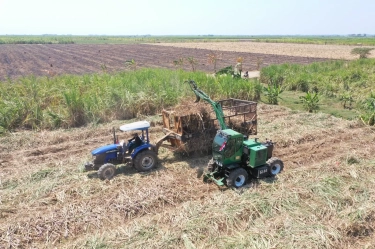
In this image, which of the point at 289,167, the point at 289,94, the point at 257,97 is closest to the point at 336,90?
the point at 289,94

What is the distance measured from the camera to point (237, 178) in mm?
6766

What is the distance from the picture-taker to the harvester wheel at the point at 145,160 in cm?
751

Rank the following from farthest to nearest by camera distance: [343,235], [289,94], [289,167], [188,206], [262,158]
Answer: [289,94] → [289,167] → [262,158] → [188,206] → [343,235]

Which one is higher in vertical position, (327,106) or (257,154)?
(257,154)

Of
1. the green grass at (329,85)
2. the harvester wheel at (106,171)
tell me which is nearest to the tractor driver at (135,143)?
the harvester wheel at (106,171)

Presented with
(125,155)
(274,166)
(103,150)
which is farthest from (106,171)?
(274,166)

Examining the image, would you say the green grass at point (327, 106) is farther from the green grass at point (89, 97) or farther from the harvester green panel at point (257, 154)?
the harvester green panel at point (257, 154)

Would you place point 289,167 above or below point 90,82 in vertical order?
below

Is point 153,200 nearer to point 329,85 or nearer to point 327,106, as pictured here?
point 327,106

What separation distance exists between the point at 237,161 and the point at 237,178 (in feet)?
1.35

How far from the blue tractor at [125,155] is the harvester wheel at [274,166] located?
2934mm

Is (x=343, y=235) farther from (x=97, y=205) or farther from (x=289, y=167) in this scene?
(x=97, y=205)

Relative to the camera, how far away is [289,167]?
792cm

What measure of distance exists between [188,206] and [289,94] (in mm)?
13402
